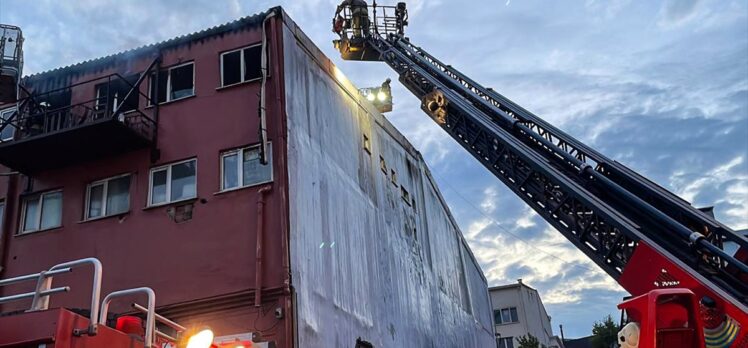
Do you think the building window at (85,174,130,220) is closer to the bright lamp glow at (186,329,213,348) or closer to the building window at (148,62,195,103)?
the building window at (148,62,195,103)

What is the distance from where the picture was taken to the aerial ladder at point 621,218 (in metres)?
7.23

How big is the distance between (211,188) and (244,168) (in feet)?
3.14

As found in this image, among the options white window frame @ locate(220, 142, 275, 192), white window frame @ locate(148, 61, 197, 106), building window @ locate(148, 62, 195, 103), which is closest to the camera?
white window frame @ locate(220, 142, 275, 192)

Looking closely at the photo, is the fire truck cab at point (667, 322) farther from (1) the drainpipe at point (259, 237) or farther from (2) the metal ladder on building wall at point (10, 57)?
(2) the metal ladder on building wall at point (10, 57)

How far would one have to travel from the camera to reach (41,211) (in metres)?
17.3

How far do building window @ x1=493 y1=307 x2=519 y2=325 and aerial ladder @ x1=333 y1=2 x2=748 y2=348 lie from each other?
40032mm

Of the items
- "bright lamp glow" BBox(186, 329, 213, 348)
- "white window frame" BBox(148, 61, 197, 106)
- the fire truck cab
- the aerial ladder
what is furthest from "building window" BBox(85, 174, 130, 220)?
the fire truck cab

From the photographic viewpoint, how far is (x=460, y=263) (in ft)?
109

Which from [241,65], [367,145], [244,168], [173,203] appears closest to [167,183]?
[173,203]

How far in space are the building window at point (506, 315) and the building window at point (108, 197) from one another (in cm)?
4475

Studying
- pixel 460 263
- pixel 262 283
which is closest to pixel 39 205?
A: pixel 262 283

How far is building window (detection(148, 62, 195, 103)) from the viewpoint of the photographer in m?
17.5

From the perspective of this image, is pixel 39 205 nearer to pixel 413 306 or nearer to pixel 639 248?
pixel 413 306

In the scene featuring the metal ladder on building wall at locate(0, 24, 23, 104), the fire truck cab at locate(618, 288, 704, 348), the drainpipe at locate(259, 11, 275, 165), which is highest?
the metal ladder on building wall at locate(0, 24, 23, 104)
